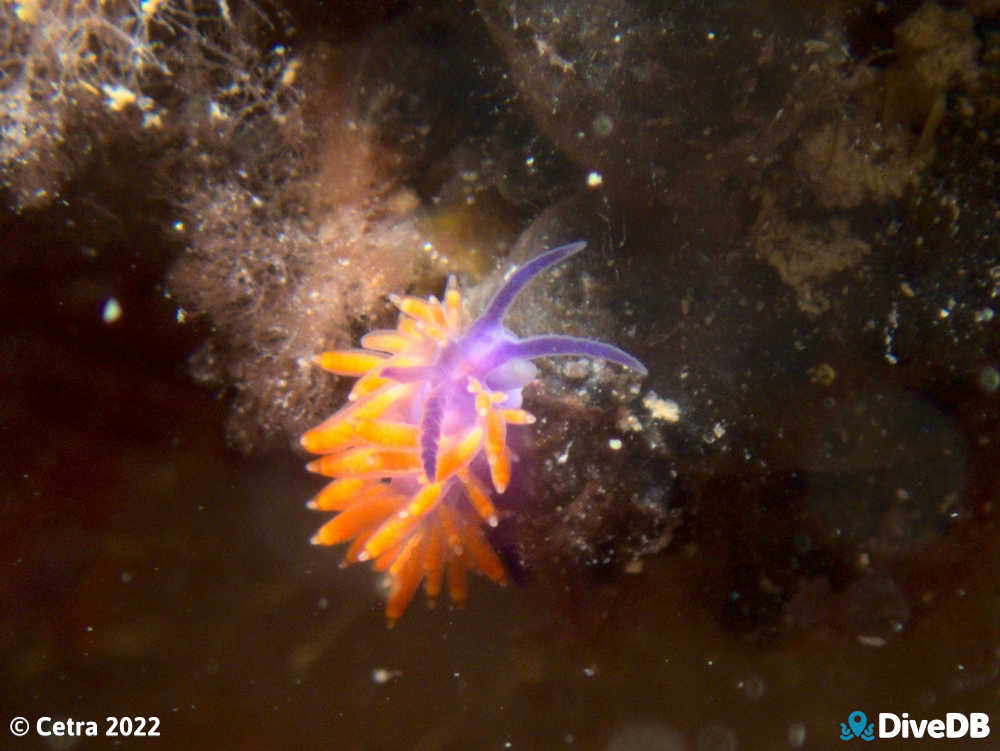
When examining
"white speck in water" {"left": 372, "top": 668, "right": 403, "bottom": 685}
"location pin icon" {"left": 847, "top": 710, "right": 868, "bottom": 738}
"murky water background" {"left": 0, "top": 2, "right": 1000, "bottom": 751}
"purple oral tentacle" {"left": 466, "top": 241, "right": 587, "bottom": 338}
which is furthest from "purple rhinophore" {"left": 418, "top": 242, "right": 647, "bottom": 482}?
"location pin icon" {"left": 847, "top": 710, "right": 868, "bottom": 738}

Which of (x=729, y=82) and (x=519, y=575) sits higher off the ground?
(x=729, y=82)

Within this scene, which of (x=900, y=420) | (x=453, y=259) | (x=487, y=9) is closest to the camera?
(x=487, y=9)

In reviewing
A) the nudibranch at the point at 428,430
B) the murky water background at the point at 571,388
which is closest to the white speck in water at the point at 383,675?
the murky water background at the point at 571,388

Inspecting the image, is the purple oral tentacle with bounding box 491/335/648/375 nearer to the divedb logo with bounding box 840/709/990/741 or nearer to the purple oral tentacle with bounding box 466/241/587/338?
the purple oral tentacle with bounding box 466/241/587/338

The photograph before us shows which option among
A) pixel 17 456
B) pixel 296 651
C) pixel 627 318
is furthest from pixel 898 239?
pixel 17 456

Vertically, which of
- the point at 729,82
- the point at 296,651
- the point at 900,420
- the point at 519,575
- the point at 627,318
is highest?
the point at 729,82

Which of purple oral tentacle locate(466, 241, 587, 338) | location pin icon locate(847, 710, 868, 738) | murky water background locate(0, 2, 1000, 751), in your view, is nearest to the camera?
purple oral tentacle locate(466, 241, 587, 338)

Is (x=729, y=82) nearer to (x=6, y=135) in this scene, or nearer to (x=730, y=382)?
(x=730, y=382)
